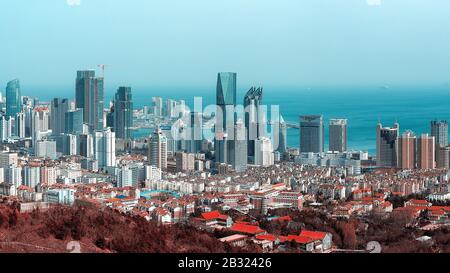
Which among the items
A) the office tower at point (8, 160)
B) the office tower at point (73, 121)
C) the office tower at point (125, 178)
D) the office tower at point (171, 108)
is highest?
the office tower at point (171, 108)

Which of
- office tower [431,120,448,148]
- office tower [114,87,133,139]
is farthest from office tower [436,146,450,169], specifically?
office tower [114,87,133,139]

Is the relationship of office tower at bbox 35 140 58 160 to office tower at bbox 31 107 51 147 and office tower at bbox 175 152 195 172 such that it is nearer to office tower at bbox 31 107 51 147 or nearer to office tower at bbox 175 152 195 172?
office tower at bbox 31 107 51 147

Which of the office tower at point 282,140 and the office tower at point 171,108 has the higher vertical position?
the office tower at point 171,108

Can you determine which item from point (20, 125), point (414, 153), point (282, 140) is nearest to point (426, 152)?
point (414, 153)

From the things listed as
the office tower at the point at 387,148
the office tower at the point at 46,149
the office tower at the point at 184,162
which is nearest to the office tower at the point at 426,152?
the office tower at the point at 387,148

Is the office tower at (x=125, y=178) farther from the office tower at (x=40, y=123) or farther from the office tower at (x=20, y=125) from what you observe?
the office tower at (x=20, y=125)
